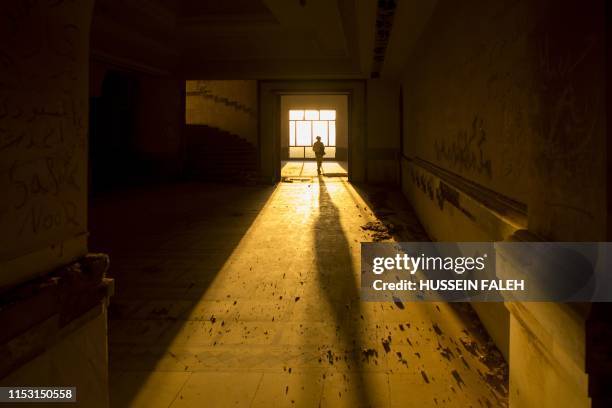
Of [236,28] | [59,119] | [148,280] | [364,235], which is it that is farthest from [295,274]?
[236,28]

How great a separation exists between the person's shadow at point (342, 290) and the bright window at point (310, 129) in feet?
59.7

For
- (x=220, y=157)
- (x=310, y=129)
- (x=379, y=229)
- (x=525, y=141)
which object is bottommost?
(x=379, y=229)

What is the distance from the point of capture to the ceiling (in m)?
8.16

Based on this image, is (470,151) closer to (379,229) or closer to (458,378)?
(458,378)

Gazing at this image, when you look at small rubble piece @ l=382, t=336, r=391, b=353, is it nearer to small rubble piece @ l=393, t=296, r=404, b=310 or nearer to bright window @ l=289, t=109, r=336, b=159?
small rubble piece @ l=393, t=296, r=404, b=310

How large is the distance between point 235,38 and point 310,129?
1395cm

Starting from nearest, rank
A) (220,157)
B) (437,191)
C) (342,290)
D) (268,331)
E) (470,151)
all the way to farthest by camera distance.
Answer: (268,331), (342,290), (470,151), (437,191), (220,157)

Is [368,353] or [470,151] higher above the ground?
[470,151]

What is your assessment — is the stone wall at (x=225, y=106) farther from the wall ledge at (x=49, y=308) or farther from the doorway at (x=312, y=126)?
the wall ledge at (x=49, y=308)

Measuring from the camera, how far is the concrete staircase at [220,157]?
13.4m

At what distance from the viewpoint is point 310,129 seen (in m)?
25.1

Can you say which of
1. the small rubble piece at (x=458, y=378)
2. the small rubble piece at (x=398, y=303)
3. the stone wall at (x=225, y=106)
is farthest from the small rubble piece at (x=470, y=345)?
the stone wall at (x=225, y=106)

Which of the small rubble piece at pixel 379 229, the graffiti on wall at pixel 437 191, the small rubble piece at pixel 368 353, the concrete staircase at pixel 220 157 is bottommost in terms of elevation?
the small rubble piece at pixel 368 353

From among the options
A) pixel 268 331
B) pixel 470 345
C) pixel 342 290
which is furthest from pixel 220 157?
pixel 470 345
